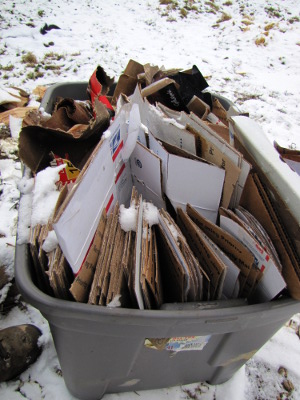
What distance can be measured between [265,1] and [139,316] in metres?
6.54

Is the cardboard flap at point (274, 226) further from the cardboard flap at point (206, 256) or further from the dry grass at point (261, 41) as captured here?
the dry grass at point (261, 41)

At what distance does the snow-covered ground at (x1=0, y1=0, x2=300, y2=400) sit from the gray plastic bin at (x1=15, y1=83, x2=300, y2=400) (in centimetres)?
18

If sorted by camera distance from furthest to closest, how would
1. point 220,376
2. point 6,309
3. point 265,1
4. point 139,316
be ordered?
point 265,1, point 6,309, point 220,376, point 139,316

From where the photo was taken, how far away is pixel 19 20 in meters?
3.90

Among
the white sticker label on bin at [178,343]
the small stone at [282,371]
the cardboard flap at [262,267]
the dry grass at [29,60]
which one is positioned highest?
the cardboard flap at [262,267]

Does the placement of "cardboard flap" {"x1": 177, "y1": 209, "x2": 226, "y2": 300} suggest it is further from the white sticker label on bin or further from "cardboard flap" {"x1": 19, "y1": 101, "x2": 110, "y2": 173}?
"cardboard flap" {"x1": 19, "y1": 101, "x2": 110, "y2": 173}

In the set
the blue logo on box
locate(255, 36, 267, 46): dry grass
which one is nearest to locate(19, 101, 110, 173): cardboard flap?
the blue logo on box

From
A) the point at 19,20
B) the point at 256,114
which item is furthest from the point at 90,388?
the point at 19,20

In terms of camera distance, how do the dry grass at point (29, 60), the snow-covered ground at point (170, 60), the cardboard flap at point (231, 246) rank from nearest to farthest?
the cardboard flap at point (231, 246) < the snow-covered ground at point (170, 60) < the dry grass at point (29, 60)


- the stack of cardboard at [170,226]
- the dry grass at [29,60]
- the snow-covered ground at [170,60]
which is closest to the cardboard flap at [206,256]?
the stack of cardboard at [170,226]

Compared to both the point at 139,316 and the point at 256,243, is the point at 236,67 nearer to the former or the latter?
the point at 256,243

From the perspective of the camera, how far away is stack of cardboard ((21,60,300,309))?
0.71 m

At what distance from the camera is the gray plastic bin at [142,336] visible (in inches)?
25.7

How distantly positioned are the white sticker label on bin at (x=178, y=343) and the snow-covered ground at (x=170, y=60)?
457 millimetres
